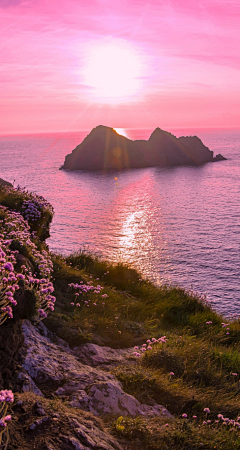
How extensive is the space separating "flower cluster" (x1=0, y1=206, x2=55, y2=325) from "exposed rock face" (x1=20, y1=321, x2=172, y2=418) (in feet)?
2.38

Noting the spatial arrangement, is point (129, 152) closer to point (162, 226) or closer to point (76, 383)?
point (162, 226)

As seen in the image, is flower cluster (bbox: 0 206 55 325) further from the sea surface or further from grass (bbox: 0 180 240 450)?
the sea surface

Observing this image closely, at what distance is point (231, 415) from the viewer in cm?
566

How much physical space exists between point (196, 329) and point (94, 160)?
332 ft

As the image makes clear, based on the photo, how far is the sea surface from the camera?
25.2 m

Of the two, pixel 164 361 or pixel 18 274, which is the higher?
pixel 18 274

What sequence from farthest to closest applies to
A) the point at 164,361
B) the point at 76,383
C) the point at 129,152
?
1. the point at 129,152
2. the point at 164,361
3. the point at 76,383

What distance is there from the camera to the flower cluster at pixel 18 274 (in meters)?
4.19

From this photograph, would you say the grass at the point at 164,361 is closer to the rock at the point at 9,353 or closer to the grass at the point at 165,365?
the grass at the point at 165,365

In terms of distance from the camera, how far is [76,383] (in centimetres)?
526

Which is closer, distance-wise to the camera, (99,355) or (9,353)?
(9,353)

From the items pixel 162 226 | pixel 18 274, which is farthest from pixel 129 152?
pixel 18 274

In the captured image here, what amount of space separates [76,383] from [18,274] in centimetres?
215

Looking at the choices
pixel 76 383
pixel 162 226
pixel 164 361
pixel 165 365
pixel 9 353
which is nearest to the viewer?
pixel 9 353
